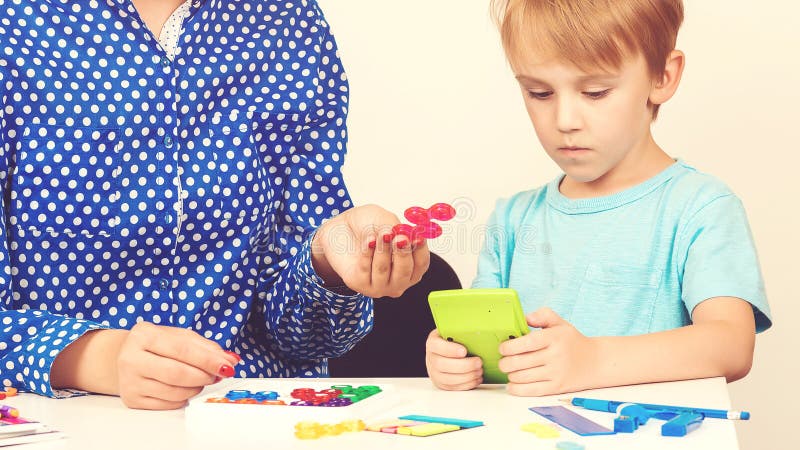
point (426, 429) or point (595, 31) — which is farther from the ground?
point (595, 31)

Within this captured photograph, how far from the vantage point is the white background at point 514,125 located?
5.40 feet

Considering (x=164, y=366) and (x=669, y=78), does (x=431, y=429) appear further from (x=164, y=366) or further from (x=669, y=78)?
(x=669, y=78)

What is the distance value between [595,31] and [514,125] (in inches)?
23.4

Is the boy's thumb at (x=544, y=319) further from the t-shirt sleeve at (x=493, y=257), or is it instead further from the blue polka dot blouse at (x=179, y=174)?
the t-shirt sleeve at (x=493, y=257)

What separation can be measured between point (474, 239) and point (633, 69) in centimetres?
60

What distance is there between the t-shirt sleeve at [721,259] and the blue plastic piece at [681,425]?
42 centimetres

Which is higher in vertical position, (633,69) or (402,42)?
(402,42)

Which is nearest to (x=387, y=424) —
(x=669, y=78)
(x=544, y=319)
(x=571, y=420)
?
(x=571, y=420)

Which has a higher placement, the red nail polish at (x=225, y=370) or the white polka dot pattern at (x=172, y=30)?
the white polka dot pattern at (x=172, y=30)

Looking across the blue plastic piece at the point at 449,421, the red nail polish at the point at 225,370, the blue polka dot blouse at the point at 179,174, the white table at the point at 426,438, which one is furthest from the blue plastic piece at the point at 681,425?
the blue polka dot blouse at the point at 179,174

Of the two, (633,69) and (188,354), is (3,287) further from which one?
(633,69)

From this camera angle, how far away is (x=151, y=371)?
2.73 ft

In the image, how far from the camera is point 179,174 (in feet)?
3.70

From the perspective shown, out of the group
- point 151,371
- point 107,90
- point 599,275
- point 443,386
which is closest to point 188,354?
point 151,371
